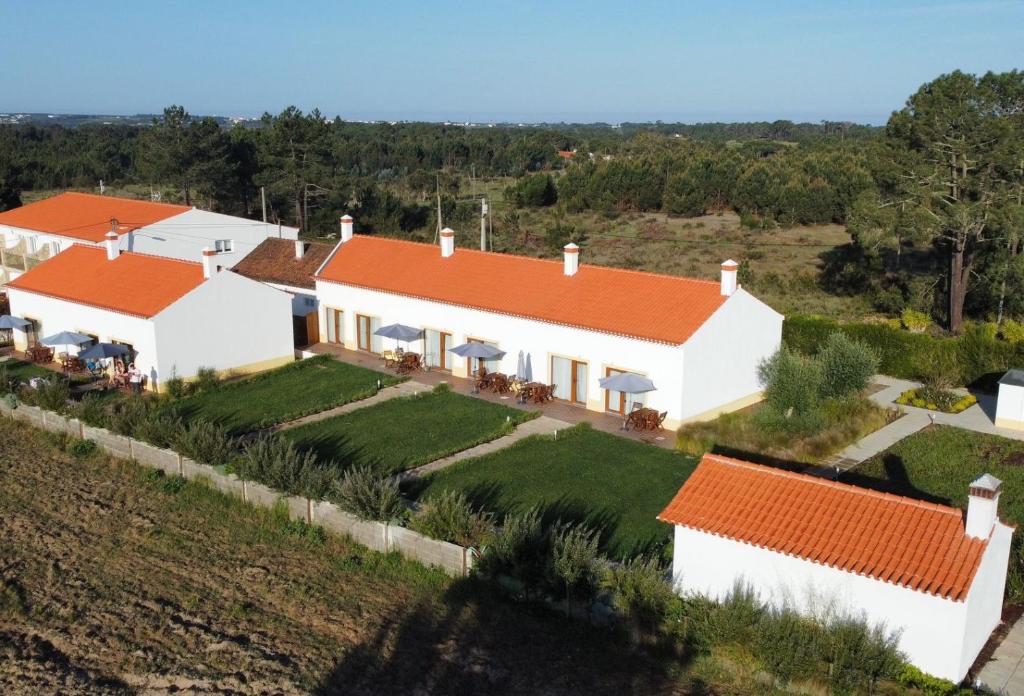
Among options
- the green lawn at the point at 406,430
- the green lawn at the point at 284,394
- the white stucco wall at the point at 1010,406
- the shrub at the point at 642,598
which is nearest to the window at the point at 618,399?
the green lawn at the point at 406,430

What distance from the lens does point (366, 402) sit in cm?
2697

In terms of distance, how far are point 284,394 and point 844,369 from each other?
52.4 feet

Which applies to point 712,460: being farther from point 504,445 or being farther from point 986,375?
point 986,375

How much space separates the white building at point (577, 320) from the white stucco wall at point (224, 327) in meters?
3.12

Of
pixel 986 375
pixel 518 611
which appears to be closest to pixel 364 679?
pixel 518 611

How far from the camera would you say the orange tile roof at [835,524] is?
1298 cm

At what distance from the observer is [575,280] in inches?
1123

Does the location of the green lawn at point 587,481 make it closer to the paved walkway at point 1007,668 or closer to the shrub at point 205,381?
the paved walkway at point 1007,668

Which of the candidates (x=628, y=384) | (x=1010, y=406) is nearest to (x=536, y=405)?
(x=628, y=384)

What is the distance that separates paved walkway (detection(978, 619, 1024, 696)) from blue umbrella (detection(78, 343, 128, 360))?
24.0 metres

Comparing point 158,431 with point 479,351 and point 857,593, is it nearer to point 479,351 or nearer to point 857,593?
point 479,351

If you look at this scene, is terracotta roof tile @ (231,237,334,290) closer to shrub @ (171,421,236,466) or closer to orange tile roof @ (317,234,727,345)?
orange tile roof @ (317,234,727,345)

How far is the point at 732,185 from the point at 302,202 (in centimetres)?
3510

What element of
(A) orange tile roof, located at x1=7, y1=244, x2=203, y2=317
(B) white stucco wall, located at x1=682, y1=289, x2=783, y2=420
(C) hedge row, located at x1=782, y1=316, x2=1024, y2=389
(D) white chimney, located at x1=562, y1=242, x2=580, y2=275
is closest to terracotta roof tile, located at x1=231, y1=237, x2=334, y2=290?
(A) orange tile roof, located at x1=7, y1=244, x2=203, y2=317
